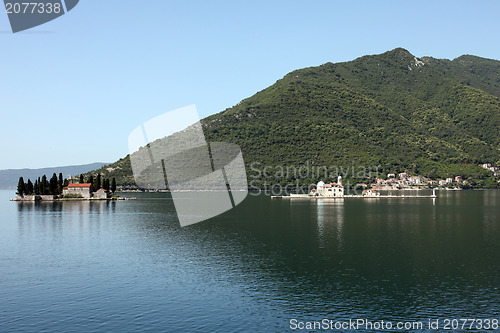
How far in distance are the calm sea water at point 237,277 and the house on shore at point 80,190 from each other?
9845 centimetres

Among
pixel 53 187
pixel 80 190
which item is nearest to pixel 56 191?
pixel 53 187

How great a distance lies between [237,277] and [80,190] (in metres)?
152

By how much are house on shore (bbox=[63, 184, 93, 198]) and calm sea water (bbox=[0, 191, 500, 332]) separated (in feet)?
323

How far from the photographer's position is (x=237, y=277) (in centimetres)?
4747

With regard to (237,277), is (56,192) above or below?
above

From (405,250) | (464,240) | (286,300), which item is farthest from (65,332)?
(464,240)

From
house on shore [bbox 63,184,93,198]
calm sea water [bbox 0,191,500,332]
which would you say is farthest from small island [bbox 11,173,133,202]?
calm sea water [bbox 0,191,500,332]

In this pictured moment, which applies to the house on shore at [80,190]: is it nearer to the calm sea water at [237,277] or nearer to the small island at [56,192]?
the small island at [56,192]

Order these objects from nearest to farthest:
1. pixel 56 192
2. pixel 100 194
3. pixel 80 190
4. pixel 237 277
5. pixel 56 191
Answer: pixel 237 277 < pixel 56 192 < pixel 56 191 < pixel 80 190 < pixel 100 194

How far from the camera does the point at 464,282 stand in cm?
4484

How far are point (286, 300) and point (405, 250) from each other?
101 feet

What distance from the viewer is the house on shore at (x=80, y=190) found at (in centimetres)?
18138

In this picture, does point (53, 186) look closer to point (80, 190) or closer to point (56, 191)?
point (56, 191)

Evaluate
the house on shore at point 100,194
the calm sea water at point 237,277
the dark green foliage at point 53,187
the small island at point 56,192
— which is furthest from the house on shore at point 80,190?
the calm sea water at point 237,277
